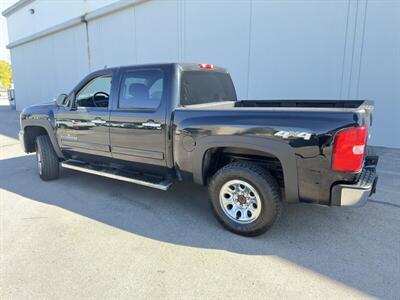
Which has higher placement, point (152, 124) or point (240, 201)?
point (152, 124)

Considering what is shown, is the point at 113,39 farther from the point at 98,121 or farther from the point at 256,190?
the point at 256,190

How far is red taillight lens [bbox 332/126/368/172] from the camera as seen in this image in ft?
8.38

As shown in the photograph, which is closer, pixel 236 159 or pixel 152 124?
pixel 236 159

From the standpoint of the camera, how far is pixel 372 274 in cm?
260

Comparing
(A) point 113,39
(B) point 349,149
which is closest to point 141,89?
(B) point 349,149

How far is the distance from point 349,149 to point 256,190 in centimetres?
99

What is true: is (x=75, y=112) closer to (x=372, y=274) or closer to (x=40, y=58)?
(x=372, y=274)

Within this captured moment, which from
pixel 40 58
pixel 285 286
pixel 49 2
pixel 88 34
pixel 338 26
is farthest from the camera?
pixel 40 58

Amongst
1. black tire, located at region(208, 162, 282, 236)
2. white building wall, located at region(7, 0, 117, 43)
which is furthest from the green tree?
black tire, located at region(208, 162, 282, 236)

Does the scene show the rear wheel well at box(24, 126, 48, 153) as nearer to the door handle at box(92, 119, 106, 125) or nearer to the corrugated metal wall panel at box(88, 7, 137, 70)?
the door handle at box(92, 119, 106, 125)

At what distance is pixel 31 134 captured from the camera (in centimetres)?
568

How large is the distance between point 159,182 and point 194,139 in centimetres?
88

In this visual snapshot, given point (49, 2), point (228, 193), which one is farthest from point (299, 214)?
point (49, 2)

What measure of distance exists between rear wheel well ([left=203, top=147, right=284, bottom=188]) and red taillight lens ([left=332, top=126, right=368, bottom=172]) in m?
0.64
